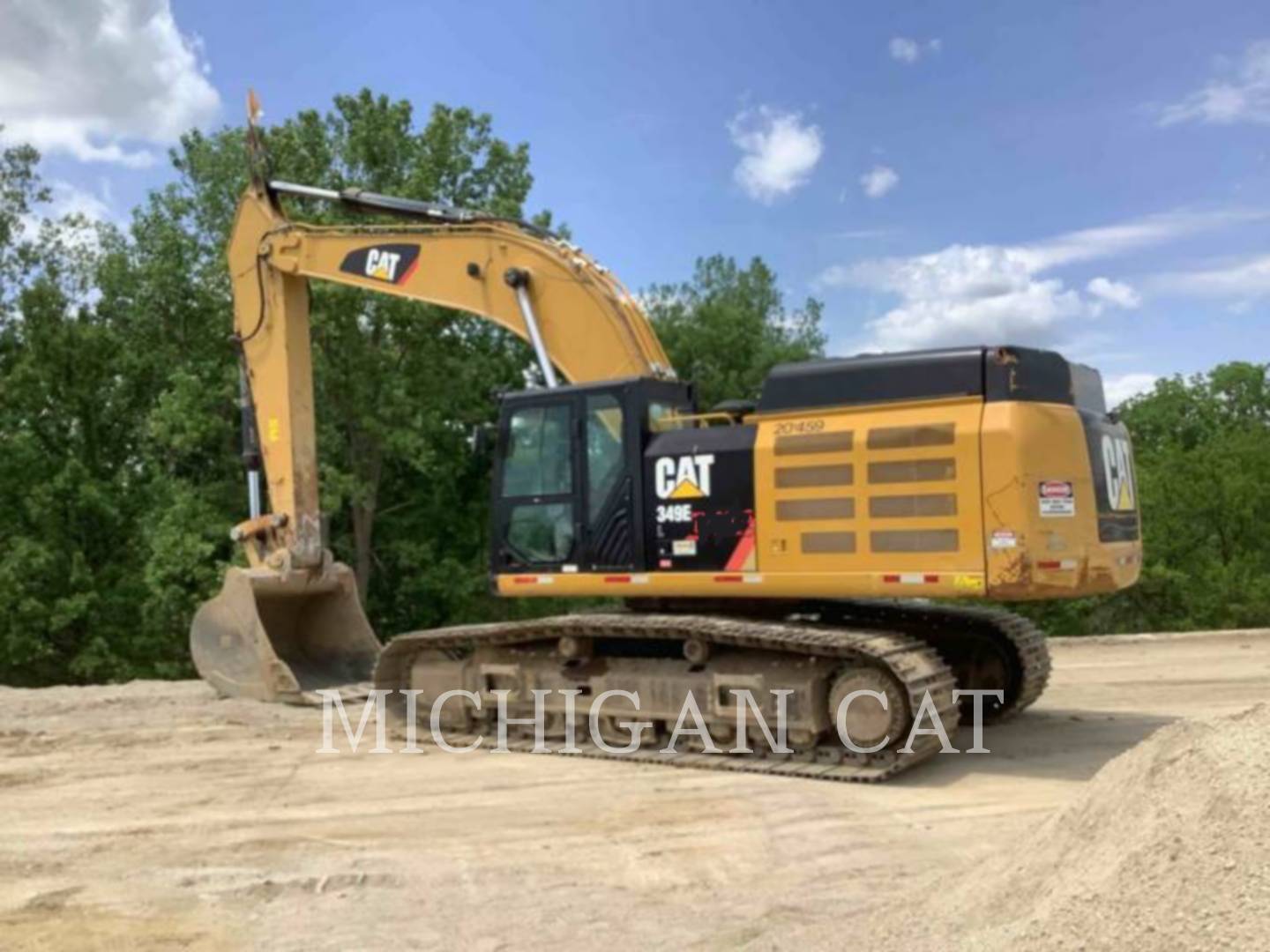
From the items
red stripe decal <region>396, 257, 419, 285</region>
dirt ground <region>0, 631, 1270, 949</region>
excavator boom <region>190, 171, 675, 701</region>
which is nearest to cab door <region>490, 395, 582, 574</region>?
excavator boom <region>190, 171, 675, 701</region>

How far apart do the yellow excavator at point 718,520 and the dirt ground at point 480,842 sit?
2.17ft

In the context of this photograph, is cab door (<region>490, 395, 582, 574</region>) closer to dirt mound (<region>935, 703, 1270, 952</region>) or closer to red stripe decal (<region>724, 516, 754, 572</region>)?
red stripe decal (<region>724, 516, 754, 572</region>)

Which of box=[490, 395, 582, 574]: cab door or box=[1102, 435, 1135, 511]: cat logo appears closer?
box=[1102, 435, 1135, 511]: cat logo

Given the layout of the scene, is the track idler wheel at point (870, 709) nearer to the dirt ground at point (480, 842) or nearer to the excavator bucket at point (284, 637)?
the dirt ground at point (480, 842)

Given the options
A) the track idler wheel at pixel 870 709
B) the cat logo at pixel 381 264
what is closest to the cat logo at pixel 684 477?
the track idler wheel at pixel 870 709

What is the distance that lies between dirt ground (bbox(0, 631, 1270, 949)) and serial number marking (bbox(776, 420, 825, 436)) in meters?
2.25

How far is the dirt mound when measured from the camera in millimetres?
3416

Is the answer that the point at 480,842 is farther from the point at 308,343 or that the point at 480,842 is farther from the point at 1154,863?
the point at 308,343

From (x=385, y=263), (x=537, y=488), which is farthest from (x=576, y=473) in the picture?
(x=385, y=263)

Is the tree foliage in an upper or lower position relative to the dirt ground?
upper

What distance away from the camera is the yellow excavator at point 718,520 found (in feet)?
24.1

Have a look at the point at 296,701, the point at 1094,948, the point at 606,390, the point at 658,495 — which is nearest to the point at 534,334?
the point at 606,390

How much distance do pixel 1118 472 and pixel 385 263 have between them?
615 cm

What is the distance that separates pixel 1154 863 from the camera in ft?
12.2
